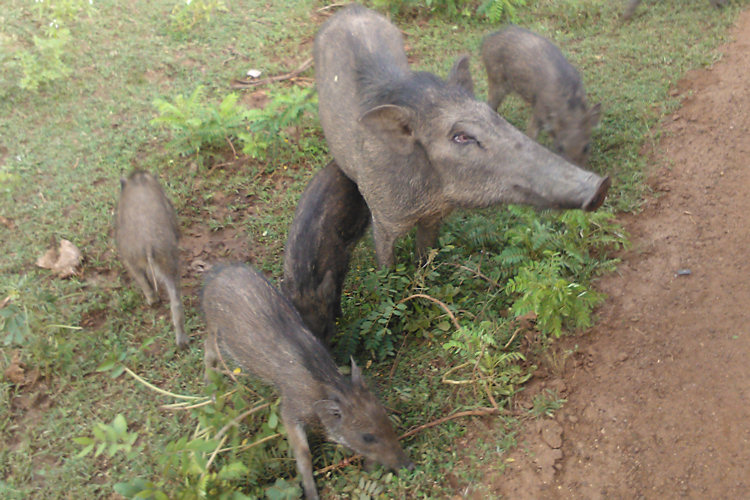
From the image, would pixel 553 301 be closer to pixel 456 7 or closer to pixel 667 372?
pixel 667 372

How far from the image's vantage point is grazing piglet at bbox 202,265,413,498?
3432mm

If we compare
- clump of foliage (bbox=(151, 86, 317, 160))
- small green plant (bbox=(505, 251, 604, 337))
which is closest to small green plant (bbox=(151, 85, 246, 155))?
clump of foliage (bbox=(151, 86, 317, 160))

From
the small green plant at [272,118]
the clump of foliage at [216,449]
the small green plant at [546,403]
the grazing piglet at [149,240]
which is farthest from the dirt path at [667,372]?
the small green plant at [272,118]

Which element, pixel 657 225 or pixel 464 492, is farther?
pixel 657 225

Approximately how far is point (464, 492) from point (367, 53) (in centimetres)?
312

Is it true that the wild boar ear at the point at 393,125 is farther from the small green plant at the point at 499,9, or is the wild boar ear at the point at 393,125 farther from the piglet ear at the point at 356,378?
the small green plant at the point at 499,9

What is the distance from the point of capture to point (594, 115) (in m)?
5.18

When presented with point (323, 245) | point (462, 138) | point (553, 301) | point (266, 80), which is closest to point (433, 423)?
point (553, 301)

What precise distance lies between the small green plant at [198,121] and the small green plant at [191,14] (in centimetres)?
226

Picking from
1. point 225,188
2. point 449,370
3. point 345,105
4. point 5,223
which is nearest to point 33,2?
point 5,223

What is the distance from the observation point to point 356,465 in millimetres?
3596

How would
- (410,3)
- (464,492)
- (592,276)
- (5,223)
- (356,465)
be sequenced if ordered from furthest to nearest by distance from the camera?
(410,3) < (5,223) < (592,276) < (356,465) < (464,492)

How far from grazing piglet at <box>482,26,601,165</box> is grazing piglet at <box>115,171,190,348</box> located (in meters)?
3.26

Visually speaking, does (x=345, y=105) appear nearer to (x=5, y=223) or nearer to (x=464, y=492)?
(x=464, y=492)
